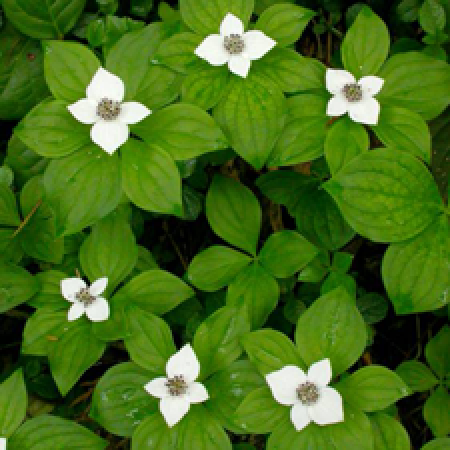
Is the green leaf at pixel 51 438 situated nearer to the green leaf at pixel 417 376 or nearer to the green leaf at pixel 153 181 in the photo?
the green leaf at pixel 153 181

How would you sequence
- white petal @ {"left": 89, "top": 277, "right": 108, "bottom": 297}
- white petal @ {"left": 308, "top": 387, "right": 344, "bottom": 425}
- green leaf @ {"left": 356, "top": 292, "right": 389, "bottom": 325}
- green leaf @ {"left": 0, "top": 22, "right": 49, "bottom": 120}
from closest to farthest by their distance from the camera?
white petal @ {"left": 308, "top": 387, "right": 344, "bottom": 425} → white petal @ {"left": 89, "top": 277, "right": 108, "bottom": 297} → green leaf @ {"left": 356, "top": 292, "right": 389, "bottom": 325} → green leaf @ {"left": 0, "top": 22, "right": 49, "bottom": 120}

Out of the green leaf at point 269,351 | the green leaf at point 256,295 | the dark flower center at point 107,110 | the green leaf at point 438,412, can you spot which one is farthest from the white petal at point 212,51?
the green leaf at point 438,412

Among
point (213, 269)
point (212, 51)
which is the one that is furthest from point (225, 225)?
point (212, 51)

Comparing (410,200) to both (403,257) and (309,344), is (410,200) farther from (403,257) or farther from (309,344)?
(309,344)

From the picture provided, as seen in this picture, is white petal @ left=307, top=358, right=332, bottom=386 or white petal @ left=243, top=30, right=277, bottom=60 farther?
white petal @ left=243, top=30, right=277, bottom=60

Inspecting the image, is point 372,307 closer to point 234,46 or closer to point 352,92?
point 352,92

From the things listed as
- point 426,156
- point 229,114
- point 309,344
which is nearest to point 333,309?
point 309,344

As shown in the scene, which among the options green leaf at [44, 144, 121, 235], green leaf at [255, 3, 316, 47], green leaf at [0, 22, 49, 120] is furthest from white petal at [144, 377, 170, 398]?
green leaf at [0, 22, 49, 120]

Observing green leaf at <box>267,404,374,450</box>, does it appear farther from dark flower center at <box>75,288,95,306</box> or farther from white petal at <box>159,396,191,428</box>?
dark flower center at <box>75,288,95,306</box>
